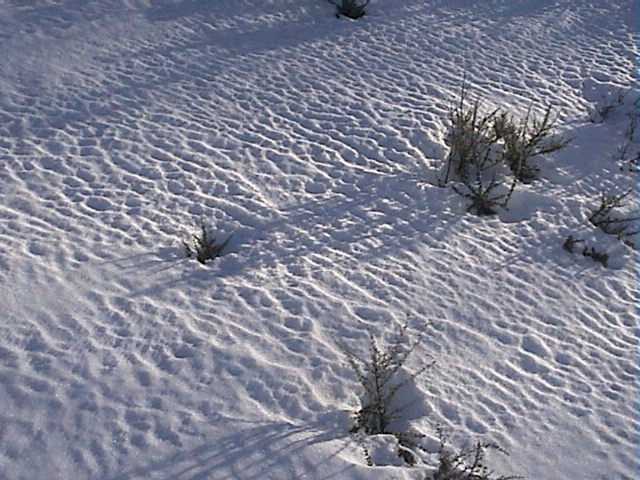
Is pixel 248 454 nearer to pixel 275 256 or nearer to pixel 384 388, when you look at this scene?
pixel 384 388

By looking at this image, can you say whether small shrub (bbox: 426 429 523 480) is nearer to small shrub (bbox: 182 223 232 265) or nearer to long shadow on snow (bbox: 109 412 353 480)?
long shadow on snow (bbox: 109 412 353 480)

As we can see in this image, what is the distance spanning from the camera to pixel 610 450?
12.6 ft

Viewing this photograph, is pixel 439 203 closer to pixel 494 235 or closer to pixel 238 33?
pixel 494 235

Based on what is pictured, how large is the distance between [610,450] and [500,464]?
2.21ft

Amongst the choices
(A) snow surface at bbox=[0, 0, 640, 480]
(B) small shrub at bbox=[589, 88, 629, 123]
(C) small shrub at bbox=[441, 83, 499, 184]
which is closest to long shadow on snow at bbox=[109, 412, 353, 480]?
(A) snow surface at bbox=[0, 0, 640, 480]

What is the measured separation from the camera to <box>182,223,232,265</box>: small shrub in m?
4.78

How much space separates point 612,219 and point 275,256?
2.85m

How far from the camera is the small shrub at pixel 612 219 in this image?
564 cm

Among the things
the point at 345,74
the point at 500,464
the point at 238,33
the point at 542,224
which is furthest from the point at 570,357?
the point at 238,33

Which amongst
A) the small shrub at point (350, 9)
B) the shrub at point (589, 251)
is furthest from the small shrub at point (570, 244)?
the small shrub at point (350, 9)

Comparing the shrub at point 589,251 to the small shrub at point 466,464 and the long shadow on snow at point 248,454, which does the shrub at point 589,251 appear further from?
the long shadow on snow at point 248,454

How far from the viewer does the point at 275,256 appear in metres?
4.91

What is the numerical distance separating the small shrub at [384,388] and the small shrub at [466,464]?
158 mm

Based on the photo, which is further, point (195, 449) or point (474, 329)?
point (474, 329)
